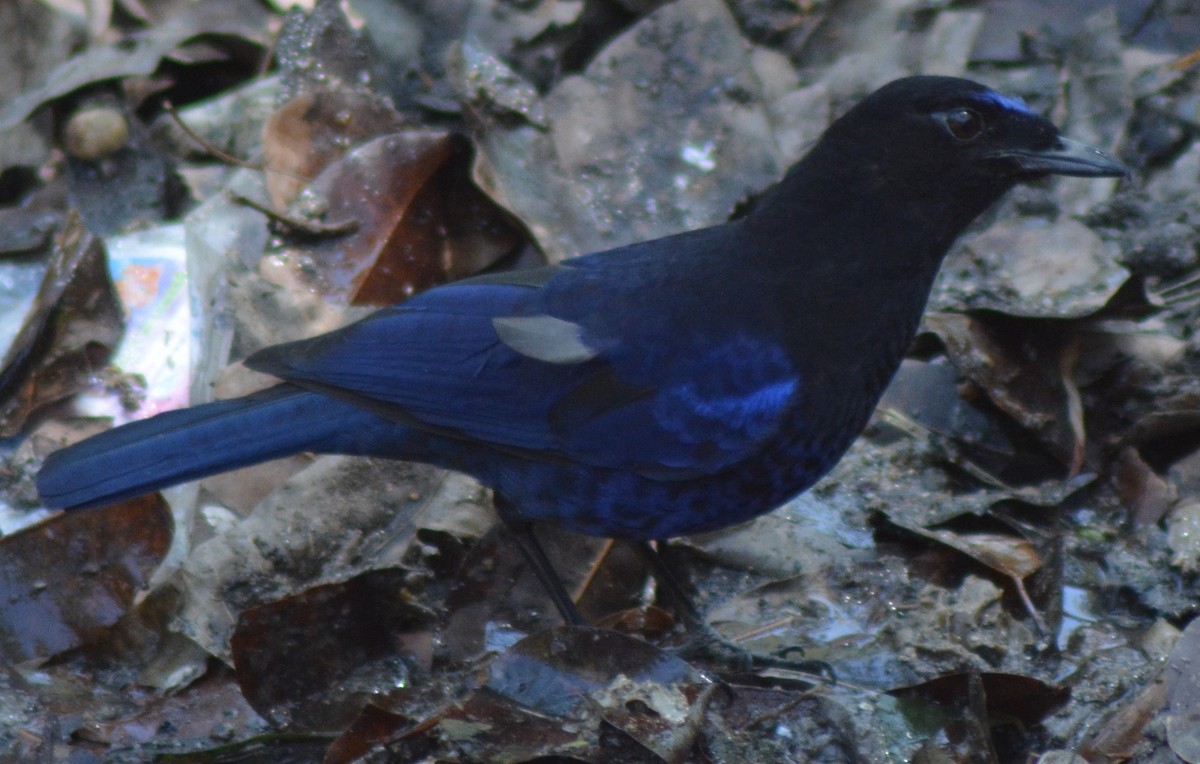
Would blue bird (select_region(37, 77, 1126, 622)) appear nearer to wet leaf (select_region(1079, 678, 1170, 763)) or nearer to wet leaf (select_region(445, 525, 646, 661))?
wet leaf (select_region(445, 525, 646, 661))

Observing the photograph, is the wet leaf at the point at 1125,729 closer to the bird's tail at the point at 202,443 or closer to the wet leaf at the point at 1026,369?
the wet leaf at the point at 1026,369

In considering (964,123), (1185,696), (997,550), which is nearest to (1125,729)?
(1185,696)

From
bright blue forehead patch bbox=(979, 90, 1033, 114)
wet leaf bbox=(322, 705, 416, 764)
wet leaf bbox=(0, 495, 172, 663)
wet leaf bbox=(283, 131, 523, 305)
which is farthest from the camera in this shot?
wet leaf bbox=(283, 131, 523, 305)

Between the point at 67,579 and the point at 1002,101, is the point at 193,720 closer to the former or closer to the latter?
the point at 67,579

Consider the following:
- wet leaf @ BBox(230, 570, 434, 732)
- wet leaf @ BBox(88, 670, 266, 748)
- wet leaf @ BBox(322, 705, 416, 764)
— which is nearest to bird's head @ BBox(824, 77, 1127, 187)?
Answer: wet leaf @ BBox(230, 570, 434, 732)

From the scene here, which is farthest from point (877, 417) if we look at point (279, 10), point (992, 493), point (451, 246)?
point (279, 10)

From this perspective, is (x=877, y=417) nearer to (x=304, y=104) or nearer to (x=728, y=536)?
(x=728, y=536)
